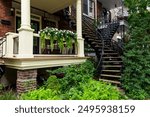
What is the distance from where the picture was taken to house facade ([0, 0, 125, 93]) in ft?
22.4

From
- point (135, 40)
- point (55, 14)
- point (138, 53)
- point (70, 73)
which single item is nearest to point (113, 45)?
point (135, 40)

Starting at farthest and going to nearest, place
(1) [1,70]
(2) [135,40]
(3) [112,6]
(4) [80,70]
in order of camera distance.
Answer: (3) [112,6] < (2) [135,40] < (1) [1,70] < (4) [80,70]

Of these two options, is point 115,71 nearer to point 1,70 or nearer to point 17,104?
point 1,70

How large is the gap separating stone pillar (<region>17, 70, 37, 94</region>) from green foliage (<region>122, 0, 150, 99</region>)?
389 cm

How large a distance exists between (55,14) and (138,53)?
640 cm

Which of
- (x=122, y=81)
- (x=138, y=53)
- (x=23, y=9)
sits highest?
(x=23, y=9)

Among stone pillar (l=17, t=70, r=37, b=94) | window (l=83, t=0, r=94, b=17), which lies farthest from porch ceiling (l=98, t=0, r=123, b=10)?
stone pillar (l=17, t=70, r=37, b=94)

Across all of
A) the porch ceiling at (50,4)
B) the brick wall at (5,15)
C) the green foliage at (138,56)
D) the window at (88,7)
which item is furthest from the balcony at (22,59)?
the window at (88,7)

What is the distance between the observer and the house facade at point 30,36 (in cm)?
684

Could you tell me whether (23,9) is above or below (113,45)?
above

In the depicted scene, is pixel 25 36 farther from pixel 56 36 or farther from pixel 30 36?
pixel 56 36

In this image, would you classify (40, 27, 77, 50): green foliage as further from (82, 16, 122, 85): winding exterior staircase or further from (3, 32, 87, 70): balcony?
(82, 16, 122, 85): winding exterior staircase

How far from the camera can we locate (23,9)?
699 centimetres

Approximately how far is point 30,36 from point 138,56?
185 inches
